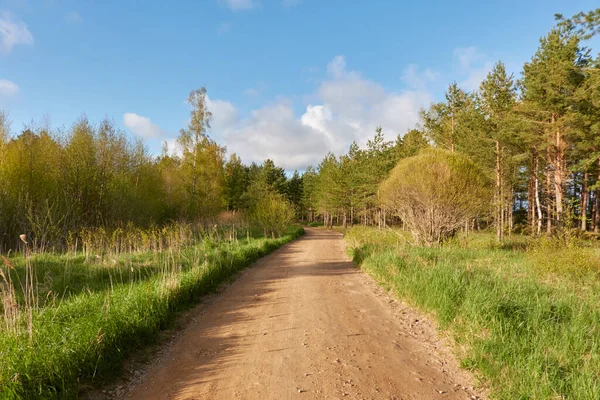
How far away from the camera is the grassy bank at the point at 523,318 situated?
3.16 m

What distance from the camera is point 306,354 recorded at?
4062 millimetres

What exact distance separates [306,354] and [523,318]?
3.31 m

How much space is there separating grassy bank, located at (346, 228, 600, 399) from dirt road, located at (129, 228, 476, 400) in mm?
380

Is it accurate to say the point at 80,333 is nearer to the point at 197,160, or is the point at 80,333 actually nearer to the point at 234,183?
the point at 197,160

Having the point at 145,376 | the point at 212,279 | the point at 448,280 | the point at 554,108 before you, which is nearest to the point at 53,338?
the point at 145,376

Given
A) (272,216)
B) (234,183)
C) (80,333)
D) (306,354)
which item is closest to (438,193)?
(306,354)

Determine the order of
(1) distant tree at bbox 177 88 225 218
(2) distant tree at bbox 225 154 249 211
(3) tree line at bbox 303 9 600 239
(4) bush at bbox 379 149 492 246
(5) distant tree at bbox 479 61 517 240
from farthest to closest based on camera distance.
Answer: (2) distant tree at bbox 225 154 249 211, (1) distant tree at bbox 177 88 225 218, (5) distant tree at bbox 479 61 517 240, (3) tree line at bbox 303 9 600 239, (4) bush at bbox 379 149 492 246

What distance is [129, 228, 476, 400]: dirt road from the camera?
130 inches

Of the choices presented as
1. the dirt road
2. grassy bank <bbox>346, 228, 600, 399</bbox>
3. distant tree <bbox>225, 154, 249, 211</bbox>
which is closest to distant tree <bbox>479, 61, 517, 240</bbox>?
grassy bank <bbox>346, 228, 600, 399</bbox>

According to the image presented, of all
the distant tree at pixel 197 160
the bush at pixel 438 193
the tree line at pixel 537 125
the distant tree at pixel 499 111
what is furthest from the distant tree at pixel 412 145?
the distant tree at pixel 197 160

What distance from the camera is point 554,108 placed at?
1662 cm

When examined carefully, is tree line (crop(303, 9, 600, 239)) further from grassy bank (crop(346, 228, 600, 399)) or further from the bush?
grassy bank (crop(346, 228, 600, 399))

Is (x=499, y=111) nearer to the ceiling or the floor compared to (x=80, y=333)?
nearer to the ceiling

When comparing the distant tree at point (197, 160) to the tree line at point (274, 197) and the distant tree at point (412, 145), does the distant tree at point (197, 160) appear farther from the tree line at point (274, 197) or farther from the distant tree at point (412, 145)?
the distant tree at point (412, 145)
